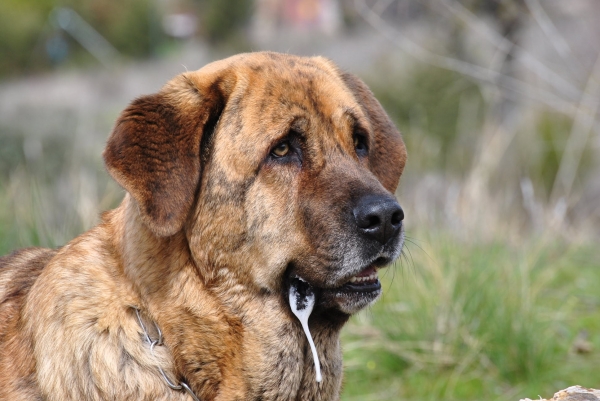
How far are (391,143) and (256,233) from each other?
1122mm

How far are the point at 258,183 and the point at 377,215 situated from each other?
0.54m

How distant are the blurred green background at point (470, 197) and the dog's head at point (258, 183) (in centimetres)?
88

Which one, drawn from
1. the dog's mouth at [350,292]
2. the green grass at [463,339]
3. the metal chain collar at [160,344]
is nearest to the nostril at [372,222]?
the dog's mouth at [350,292]

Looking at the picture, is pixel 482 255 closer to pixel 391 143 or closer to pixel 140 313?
pixel 391 143

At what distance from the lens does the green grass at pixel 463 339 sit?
5375mm

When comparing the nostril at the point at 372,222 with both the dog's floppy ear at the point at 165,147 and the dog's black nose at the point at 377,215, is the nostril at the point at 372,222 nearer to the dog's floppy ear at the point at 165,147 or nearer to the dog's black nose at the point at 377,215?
the dog's black nose at the point at 377,215

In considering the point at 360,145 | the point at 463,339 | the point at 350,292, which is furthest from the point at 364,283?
the point at 463,339

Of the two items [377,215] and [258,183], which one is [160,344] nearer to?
[258,183]

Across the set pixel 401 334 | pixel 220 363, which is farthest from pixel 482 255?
pixel 220 363

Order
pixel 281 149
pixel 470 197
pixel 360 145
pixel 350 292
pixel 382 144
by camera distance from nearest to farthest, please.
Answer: pixel 350 292 < pixel 281 149 < pixel 360 145 < pixel 382 144 < pixel 470 197

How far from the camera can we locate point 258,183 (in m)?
3.38

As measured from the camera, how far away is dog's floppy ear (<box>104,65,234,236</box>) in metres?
3.15

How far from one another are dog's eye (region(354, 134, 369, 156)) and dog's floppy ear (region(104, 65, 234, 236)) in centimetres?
71

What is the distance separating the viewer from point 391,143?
13.5 feet
